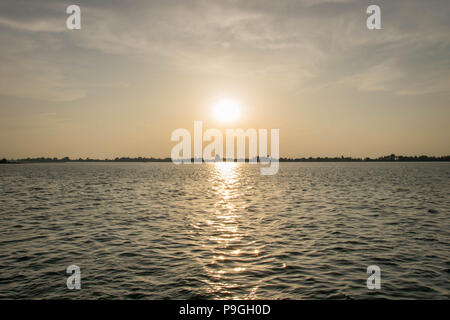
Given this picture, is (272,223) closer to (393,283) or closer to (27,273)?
(393,283)

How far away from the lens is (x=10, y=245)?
20.8 metres

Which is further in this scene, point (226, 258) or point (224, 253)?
point (224, 253)

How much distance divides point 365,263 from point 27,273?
648 inches

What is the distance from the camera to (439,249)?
19.7 m

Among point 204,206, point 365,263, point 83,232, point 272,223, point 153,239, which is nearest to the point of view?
point 365,263

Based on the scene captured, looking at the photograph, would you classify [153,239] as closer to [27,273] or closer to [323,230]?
[27,273]

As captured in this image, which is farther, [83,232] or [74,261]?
[83,232]

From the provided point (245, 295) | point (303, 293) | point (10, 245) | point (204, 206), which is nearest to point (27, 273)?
point (10, 245)

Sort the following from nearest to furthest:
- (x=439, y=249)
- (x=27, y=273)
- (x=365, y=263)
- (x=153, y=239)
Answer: (x=27, y=273) < (x=365, y=263) < (x=439, y=249) < (x=153, y=239)

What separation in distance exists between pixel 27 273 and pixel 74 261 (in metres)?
2.43
